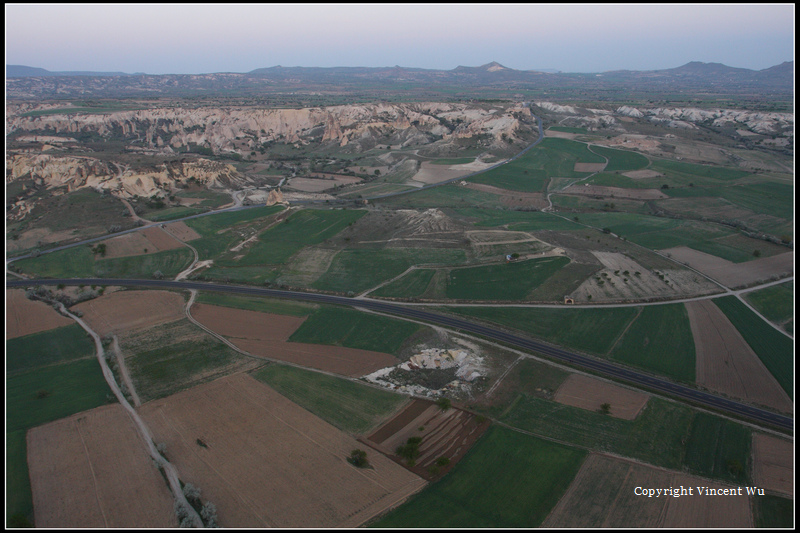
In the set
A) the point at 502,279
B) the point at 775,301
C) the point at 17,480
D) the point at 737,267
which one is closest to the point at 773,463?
the point at 775,301

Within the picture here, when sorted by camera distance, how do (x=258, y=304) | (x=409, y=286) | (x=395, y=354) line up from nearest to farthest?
1. (x=395, y=354)
2. (x=258, y=304)
3. (x=409, y=286)

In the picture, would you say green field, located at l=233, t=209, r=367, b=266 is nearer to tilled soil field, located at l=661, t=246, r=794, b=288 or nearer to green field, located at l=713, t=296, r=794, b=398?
tilled soil field, located at l=661, t=246, r=794, b=288

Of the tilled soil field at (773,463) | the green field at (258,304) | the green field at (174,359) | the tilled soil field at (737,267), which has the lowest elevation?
the tilled soil field at (773,463)

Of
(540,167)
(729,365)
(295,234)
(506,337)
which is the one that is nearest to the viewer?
(729,365)

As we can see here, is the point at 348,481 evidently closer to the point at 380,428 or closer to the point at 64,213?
the point at 380,428

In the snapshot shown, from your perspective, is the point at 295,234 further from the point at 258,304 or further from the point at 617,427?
the point at 617,427

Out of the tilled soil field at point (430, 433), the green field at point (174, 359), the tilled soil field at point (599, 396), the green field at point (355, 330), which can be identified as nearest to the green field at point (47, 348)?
the green field at point (174, 359)

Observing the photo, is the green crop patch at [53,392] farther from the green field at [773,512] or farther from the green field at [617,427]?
the green field at [773,512]

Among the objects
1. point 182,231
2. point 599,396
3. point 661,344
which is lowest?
point 599,396
